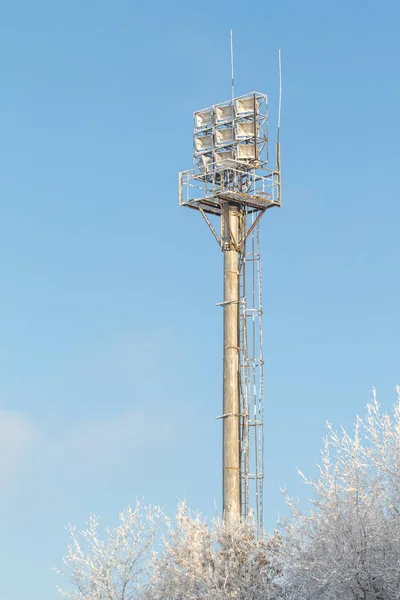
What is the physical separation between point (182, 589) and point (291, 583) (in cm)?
518

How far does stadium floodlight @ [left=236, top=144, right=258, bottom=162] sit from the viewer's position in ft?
209

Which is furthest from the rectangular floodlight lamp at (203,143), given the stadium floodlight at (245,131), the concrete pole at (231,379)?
the concrete pole at (231,379)

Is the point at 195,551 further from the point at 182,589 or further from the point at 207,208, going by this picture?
the point at 207,208

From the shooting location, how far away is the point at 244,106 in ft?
212

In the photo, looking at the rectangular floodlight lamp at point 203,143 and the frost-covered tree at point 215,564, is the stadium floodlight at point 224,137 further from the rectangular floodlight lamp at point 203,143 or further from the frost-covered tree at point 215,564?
the frost-covered tree at point 215,564

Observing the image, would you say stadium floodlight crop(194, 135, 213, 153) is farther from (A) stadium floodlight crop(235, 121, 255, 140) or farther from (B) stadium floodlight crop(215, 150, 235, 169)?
(A) stadium floodlight crop(235, 121, 255, 140)

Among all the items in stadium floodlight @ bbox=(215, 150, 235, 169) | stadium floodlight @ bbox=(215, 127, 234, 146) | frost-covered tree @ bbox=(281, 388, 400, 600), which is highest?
stadium floodlight @ bbox=(215, 127, 234, 146)

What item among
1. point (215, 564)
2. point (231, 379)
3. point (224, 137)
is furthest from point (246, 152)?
point (215, 564)

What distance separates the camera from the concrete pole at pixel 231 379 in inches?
2302

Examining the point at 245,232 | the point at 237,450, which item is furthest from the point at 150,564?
the point at 245,232

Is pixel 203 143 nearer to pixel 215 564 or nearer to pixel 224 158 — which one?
pixel 224 158

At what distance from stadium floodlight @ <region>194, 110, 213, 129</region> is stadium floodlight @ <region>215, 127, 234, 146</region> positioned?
1081 millimetres

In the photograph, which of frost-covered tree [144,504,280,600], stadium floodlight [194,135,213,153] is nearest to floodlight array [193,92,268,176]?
stadium floodlight [194,135,213,153]

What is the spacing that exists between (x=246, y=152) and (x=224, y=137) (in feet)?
5.64
